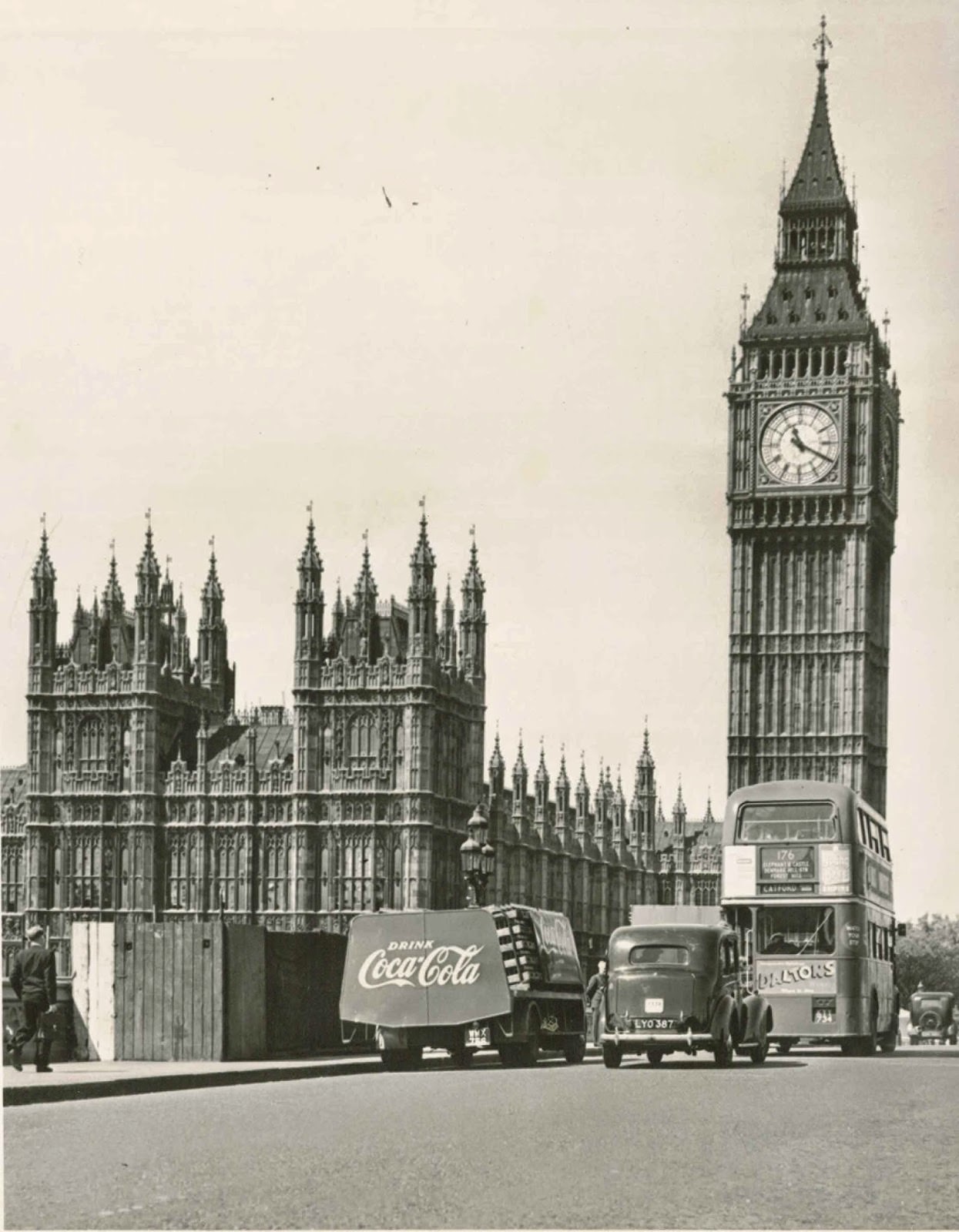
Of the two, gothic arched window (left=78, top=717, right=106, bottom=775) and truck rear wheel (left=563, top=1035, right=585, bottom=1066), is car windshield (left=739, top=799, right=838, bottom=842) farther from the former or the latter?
gothic arched window (left=78, top=717, right=106, bottom=775)

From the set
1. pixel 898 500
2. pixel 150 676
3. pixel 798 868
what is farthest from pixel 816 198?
pixel 798 868

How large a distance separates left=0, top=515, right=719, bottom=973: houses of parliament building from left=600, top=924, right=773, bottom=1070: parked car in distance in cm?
5606

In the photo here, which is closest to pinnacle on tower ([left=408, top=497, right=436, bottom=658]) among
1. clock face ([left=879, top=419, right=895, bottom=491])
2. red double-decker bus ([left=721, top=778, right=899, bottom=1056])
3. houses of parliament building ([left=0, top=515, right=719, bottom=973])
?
houses of parliament building ([left=0, top=515, right=719, bottom=973])

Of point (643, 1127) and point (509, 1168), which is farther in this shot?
point (643, 1127)

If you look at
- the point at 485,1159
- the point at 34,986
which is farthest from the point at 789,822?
the point at 485,1159

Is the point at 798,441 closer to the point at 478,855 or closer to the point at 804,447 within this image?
the point at 804,447

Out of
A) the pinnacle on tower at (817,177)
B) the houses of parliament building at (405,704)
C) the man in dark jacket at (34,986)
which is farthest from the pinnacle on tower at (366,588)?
the man in dark jacket at (34,986)

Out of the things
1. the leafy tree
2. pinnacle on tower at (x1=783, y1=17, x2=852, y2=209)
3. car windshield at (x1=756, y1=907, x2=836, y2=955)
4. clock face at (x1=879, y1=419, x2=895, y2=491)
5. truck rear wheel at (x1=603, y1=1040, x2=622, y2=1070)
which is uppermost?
pinnacle on tower at (x1=783, y1=17, x2=852, y2=209)

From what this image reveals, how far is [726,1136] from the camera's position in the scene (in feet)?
58.0

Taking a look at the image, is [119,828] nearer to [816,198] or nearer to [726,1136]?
[816,198]

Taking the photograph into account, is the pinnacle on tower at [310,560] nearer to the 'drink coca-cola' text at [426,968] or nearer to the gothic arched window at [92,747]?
the gothic arched window at [92,747]

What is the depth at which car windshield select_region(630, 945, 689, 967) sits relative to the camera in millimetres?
32312

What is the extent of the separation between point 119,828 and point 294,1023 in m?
61.1

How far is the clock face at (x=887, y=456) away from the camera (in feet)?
350
